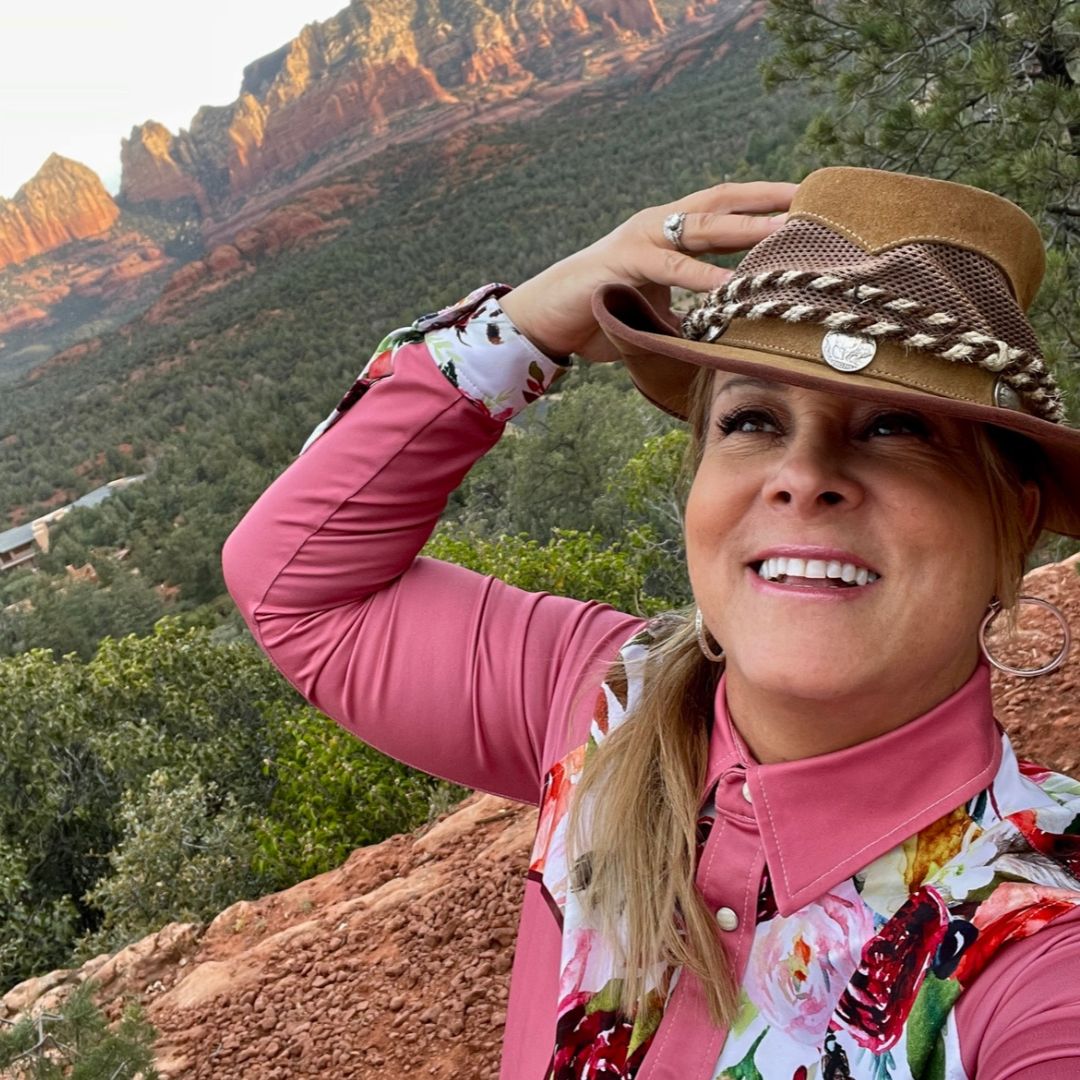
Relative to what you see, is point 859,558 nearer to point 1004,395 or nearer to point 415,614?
point 1004,395

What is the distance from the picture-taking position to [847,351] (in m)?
0.92

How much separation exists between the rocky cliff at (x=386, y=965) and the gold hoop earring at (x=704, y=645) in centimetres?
216

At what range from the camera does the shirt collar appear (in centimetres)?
93

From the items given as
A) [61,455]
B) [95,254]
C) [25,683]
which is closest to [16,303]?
[95,254]

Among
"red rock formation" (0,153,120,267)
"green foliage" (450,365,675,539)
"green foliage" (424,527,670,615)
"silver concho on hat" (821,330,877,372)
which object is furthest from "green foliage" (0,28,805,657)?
"red rock formation" (0,153,120,267)

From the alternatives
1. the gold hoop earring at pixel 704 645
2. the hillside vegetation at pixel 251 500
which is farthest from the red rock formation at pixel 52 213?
the gold hoop earring at pixel 704 645

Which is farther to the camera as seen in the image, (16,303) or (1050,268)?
(16,303)

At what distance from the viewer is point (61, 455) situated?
4472cm

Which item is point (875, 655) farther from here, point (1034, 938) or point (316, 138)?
point (316, 138)

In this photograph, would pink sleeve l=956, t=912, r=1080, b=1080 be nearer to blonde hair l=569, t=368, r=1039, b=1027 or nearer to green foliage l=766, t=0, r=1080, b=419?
blonde hair l=569, t=368, r=1039, b=1027

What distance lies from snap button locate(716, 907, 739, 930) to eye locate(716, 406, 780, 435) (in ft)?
1.68

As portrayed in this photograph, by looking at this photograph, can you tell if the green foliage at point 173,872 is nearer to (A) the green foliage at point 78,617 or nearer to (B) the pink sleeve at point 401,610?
(B) the pink sleeve at point 401,610

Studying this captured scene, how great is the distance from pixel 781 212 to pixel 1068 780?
740 millimetres

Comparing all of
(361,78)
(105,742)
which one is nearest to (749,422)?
(105,742)
